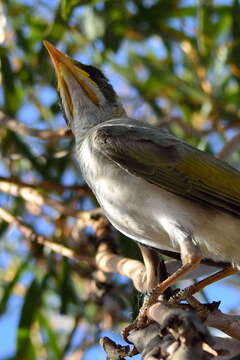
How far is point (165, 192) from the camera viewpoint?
3514mm

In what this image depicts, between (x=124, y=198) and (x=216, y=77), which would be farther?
(x=216, y=77)

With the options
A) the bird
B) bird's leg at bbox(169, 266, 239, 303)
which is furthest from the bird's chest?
bird's leg at bbox(169, 266, 239, 303)

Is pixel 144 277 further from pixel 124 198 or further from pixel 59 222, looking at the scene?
pixel 59 222

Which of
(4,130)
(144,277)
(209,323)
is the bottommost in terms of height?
(209,323)

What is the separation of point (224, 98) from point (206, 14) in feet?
1.99

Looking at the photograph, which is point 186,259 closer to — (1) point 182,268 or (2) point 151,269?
(1) point 182,268

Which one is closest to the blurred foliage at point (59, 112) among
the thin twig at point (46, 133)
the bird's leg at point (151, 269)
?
the thin twig at point (46, 133)

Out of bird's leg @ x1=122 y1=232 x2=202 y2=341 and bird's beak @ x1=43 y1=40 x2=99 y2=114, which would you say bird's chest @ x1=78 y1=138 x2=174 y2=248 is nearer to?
bird's leg @ x1=122 y1=232 x2=202 y2=341

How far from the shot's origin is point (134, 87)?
20.2ft

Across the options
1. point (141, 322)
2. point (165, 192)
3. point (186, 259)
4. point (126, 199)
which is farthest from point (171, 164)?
point (141, 322)

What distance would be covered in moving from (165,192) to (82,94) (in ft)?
4.15

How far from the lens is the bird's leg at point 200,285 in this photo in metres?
3.31

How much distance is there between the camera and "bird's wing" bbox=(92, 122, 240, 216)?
139 inches

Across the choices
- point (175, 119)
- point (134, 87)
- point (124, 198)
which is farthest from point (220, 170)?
point (134, 87)
